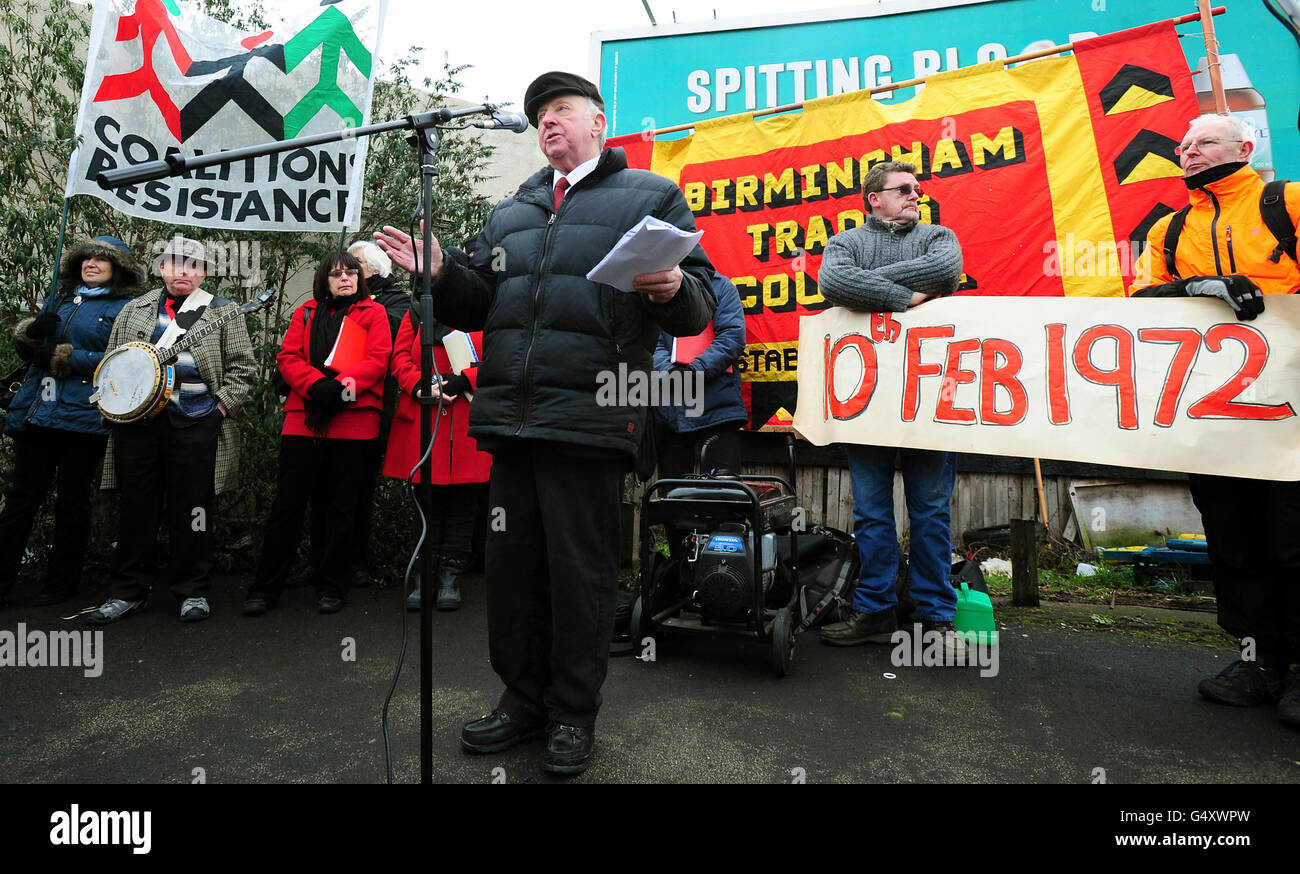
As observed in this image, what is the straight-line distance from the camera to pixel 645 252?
6.27 feet

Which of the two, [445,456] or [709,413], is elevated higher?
[709,413]

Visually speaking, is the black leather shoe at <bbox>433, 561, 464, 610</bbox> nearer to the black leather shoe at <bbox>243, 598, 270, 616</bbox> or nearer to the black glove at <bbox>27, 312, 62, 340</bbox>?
the black leather shoe at <bbox>243, 598, 270, 616</bbox>

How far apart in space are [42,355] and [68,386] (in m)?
0.21

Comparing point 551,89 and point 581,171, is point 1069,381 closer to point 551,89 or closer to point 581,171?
point 581,171

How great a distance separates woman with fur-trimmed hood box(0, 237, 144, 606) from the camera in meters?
4.05

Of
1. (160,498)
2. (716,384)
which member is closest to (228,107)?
(160,498)

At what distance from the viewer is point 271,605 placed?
4.13 metres

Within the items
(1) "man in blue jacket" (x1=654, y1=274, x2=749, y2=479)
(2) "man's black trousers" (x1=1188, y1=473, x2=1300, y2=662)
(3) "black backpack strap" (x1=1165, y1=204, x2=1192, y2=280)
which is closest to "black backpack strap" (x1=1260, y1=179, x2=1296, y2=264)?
(3) "black backpack strap" (x1=1165, y1=204, x2=1192, y2=280)

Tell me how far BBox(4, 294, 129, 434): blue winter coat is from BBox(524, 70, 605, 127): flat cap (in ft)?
10.2

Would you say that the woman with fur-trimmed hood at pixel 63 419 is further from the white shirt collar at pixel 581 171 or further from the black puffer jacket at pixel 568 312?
the white shirt collar at pixel 581 171

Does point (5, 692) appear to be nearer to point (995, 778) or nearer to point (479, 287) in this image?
point (479, 287)

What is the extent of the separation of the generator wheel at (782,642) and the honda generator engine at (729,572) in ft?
0.42

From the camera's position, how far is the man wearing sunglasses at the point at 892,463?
3.51 metres

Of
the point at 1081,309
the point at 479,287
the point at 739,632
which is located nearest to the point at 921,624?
the point at 739,632
